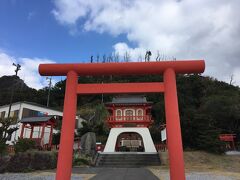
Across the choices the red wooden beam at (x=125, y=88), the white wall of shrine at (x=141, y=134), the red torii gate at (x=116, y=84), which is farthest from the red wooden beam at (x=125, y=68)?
the white wall of shrine at (x=141, y=134)

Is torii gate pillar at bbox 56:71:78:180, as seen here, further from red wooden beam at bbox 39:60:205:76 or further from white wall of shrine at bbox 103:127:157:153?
white wall of shrine at bbox 103:127:157:153

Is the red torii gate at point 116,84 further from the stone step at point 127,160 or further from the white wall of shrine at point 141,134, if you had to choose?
the white wall of shrine at point 141,134

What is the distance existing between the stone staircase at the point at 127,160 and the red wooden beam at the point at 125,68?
12136mm

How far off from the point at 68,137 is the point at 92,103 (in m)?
47.5

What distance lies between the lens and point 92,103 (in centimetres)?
5297

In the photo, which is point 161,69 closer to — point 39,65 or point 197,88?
point 39,65

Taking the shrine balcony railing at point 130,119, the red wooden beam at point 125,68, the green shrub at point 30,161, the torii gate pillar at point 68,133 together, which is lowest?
the green shrub at point 30,161

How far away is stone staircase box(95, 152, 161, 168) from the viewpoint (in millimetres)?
17516

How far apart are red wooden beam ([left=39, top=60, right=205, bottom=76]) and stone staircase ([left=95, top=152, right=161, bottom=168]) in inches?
478

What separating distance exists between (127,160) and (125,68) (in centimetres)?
1370

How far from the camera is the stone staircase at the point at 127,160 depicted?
17.5m

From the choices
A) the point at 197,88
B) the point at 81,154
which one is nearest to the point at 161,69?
the point at 81,154

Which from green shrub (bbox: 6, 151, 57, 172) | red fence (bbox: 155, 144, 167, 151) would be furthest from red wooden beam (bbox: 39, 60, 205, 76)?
red fence (bbox: 155, 144, 167, 151)

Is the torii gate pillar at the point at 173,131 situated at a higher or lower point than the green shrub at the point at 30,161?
higher
